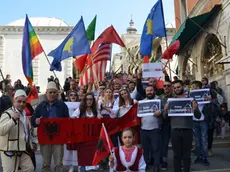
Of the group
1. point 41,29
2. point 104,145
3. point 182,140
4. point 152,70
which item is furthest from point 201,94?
point 41,29

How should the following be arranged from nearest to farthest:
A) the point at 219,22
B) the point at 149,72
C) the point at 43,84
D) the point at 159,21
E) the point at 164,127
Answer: the point at 164,127 → the point at 149,72 → the point at 159,21 → the point at 219,22 → the point at 43,84

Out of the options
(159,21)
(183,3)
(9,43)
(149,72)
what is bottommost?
(149,72)

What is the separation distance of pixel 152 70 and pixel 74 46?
2.97 meters

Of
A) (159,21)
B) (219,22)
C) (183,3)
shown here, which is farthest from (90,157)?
(183,3)

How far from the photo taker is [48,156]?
675cm

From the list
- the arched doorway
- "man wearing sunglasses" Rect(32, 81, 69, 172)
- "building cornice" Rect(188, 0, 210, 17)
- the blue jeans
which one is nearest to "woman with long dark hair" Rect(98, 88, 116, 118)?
"man wearing sunglasses" Rect(32, 81, 69, 172)

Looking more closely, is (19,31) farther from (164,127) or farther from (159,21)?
(164,127)

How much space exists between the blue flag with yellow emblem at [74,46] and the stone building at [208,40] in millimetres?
5297

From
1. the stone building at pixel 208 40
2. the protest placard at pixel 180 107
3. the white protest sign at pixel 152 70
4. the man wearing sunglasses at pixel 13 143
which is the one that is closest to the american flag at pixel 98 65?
the white protest sign at pixel 152 70

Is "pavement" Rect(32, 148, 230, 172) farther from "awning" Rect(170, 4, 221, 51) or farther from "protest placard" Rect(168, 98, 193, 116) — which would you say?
"awning" Rect(170, 4, 221, 51)

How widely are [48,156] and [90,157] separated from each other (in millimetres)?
951

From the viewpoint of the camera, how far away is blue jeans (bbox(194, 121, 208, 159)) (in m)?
7.92

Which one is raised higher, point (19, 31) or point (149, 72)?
point (19, 31)

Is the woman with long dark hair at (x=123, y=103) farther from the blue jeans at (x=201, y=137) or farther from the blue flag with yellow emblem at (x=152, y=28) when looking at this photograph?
the blue flag with yellow emblem at (x=152, y=28)
